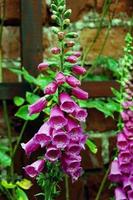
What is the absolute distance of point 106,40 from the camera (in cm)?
172

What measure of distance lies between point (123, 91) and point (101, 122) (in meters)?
0.23

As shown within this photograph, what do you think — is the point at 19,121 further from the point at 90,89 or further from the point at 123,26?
the point at 123,26

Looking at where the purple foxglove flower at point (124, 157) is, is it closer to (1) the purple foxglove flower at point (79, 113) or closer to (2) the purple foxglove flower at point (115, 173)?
(2) the purple foxglove flower at point (115, 173)

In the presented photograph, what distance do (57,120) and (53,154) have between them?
62 mm

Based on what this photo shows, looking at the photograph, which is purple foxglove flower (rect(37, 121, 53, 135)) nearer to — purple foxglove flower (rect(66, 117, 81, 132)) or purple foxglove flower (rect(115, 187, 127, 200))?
purple foxglove flower (rect(66, 117, 81, 132))

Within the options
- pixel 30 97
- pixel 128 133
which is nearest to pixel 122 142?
pixel 128 133

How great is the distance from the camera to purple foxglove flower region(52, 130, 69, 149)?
3.20ft

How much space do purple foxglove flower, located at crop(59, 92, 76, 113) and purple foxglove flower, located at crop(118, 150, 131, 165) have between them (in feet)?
1.22

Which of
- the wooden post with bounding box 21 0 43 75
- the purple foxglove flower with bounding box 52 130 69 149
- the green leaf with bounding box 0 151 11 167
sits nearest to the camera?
the purple foxglove flower with bounding box 52 130 69 149

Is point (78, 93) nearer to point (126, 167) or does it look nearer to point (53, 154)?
point (53, 154)

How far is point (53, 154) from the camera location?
99cm

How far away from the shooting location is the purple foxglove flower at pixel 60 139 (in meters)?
0.98

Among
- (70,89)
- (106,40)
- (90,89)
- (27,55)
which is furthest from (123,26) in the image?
(70,89)

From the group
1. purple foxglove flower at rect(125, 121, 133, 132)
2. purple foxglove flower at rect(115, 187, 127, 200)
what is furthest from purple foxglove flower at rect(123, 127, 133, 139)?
purple foxglove flower at rect(115, 187, 127, 200)
